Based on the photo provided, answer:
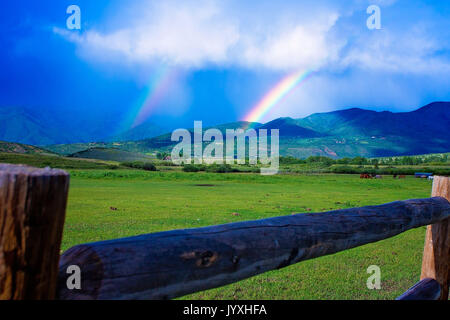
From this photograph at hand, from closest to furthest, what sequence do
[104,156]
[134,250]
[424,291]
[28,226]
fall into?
[28,226]
[134,250]
[424,291]
[104,156]

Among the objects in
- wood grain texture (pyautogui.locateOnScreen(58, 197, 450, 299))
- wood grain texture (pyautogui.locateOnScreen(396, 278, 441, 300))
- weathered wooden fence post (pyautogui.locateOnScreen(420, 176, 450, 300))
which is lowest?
wood grain texture (pyautogui.locateOnScreen(396, 278, 441, 300))

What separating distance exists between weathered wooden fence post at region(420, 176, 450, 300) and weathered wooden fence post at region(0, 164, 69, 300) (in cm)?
363

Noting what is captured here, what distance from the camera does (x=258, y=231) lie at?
177cm

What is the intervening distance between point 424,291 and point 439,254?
0.60 m

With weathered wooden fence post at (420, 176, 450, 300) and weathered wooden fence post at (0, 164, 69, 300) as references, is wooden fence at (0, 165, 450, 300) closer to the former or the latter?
weathered wooden fence post at (0, 164, 69, 300)

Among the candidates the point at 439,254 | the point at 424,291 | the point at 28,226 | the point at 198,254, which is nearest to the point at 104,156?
the point at 439,254

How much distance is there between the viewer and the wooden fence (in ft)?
3.37

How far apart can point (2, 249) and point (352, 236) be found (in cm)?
206

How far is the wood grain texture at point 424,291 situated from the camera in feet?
9.11

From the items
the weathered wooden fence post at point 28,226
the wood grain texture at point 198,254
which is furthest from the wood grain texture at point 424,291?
the weathered wooden fence post at point 28,226

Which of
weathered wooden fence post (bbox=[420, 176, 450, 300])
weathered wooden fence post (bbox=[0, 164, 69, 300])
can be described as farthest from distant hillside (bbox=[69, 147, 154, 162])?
weathered wooden fence post (bbox=[0, 164, 69, 300])

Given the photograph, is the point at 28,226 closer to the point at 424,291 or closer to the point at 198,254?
the point at 198,254

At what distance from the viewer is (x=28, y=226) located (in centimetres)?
103
